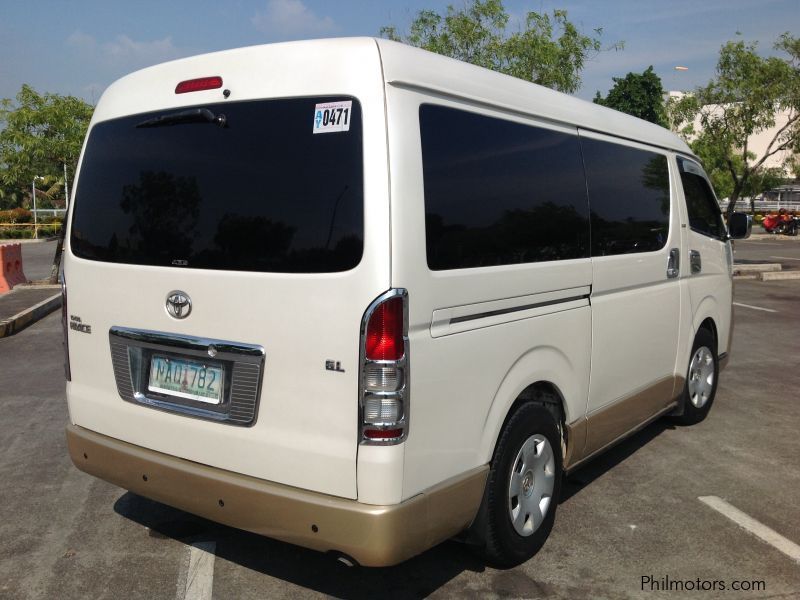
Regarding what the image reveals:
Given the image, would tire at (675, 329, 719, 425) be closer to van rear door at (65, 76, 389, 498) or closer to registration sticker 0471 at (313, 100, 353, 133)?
van rear door at (65, 76, 389, 498)

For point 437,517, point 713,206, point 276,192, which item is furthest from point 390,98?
point 713,206

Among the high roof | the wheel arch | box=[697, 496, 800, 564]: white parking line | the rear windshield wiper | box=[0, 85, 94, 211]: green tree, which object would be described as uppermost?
box=[0, 85, 94, 211]: green tree

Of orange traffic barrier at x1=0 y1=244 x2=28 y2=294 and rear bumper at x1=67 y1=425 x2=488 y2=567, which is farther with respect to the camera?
orange traffic barrier at x1=0 y1=244 x2=28 y2=294

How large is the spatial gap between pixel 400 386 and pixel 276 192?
89 cm

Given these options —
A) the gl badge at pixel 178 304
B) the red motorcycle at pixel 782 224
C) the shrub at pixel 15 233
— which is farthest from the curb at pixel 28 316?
the red motorcycle at pixel 782 224

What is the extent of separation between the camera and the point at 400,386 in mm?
2680

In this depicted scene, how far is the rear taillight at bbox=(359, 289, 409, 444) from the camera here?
2.64 m

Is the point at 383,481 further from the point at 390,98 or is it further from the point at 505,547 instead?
the point at 390,98

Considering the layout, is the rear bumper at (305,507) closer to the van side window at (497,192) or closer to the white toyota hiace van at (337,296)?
the white toyota hiace van at (337,296)

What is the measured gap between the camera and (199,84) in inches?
123

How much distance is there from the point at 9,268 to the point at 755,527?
14.6m

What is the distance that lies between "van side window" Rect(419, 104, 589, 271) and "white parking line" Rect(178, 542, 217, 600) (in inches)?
71.6

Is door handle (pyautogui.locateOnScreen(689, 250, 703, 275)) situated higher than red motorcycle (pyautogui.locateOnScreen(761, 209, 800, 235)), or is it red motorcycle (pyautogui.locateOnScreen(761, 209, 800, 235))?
door handle (pyautogui.locateOnScreen(689, 250, 703, 275))

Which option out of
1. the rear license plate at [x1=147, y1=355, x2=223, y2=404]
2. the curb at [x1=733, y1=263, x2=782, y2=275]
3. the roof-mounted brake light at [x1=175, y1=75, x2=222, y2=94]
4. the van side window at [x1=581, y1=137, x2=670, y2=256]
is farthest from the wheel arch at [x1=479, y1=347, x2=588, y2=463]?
the curb at [x1=733, y1=263, x2=782, y2=275]
